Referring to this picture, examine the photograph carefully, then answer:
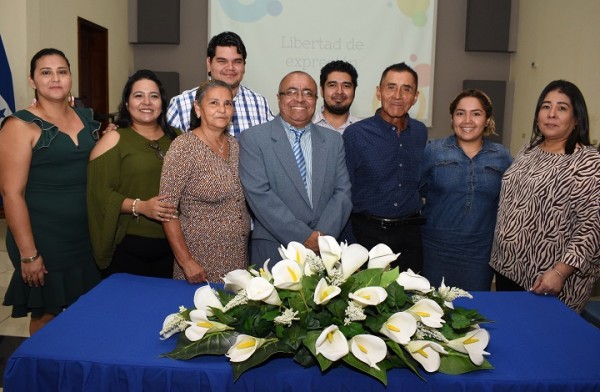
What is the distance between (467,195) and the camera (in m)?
2.58

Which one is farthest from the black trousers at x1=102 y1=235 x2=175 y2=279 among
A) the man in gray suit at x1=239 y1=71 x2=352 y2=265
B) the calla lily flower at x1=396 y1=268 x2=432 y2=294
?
the calla lily flower at x1=396 y1=268 x2=432 y2=294

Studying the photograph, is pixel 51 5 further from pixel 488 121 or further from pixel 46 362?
pixel 46 362

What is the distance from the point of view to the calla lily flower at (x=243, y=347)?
1.31 meters

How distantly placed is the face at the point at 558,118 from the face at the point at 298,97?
38.4 inches

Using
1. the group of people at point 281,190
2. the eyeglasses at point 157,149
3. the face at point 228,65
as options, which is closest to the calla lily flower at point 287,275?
the group of people at point 281,190

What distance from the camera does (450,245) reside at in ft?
8.66

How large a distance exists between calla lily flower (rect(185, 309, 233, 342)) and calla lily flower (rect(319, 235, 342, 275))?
29cm

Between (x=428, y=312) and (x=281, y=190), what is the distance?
1162 mm

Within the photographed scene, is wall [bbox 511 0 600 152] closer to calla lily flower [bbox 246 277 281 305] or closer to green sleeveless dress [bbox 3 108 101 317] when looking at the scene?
green sleeveless dress [bbox 3 108 101 317]

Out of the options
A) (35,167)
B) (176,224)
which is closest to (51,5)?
(35,167)

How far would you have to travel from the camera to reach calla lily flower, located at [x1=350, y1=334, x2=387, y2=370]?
127 centimetres

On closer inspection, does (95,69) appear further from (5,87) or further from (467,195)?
(467,195)

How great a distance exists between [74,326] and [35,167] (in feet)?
3.61

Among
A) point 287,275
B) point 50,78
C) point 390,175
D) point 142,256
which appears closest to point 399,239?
point 390,175
